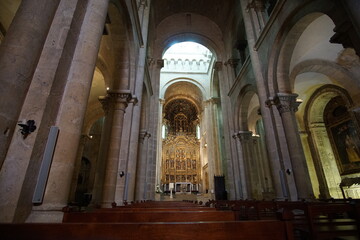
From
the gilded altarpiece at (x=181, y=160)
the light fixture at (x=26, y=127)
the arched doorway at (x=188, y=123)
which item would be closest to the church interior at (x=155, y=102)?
the light fixture at (x=26, y=127)

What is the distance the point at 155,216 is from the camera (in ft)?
7.08

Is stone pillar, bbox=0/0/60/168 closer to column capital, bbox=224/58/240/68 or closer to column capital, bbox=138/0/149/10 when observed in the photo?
column capital, bbox=138/0/149/10

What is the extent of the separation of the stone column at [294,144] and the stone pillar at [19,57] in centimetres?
694

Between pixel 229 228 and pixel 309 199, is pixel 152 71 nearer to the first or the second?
pixel 309 199

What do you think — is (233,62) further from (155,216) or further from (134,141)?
(155,216)

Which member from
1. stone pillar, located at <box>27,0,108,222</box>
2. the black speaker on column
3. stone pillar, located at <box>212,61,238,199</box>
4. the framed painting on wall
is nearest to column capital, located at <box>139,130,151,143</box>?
stone pillar, located at <box>212,61,238,199</box>

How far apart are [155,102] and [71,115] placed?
31.5ft

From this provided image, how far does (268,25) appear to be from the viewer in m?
7.42

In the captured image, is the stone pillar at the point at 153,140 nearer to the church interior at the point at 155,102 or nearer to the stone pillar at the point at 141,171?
the church interior at the point at 155,102

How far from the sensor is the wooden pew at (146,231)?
3.95 ft

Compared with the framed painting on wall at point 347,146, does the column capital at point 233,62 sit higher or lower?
higher

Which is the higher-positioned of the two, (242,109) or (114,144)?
(242,109)

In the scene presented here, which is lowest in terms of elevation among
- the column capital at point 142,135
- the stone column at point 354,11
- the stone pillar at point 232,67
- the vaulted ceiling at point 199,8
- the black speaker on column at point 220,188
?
the black speaker on column at point 220,188

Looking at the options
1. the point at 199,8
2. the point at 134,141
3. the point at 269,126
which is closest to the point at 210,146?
the point at 269,126
